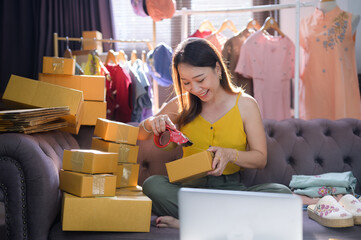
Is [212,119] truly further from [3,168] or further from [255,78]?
[255,78]

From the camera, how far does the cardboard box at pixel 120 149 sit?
5.78 ft

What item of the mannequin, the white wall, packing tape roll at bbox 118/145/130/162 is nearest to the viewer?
packing tape roll at bbox 118/145/130/162

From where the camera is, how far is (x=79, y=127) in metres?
2.06

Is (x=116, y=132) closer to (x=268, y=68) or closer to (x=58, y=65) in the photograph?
(x=58, y=65)

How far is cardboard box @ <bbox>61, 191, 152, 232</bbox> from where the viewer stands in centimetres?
147

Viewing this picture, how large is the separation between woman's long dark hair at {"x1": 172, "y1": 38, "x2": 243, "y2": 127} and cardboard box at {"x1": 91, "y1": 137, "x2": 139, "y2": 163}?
0.26 meters

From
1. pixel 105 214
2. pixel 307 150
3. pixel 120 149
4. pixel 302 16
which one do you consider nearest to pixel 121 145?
pixel 120 149

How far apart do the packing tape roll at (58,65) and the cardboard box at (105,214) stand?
0.78 metres

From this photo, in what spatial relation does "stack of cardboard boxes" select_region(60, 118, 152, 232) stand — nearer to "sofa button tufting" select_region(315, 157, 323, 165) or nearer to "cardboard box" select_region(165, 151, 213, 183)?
"cardboard box" select_region(165, 151, 213, 183)

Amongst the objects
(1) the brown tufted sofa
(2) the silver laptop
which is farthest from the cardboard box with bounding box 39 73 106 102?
(2) the silver laptop

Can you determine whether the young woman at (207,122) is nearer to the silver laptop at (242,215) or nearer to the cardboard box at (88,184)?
the cardboard box at (88,184)

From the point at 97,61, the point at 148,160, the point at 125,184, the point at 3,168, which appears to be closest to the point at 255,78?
the point at 97,61

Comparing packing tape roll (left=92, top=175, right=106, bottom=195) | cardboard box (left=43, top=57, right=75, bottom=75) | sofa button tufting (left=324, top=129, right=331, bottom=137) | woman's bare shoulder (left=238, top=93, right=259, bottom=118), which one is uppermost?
cardboard box (left=43, top=57, right=75, bottom=75)

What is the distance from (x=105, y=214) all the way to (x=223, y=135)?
0.63 m
